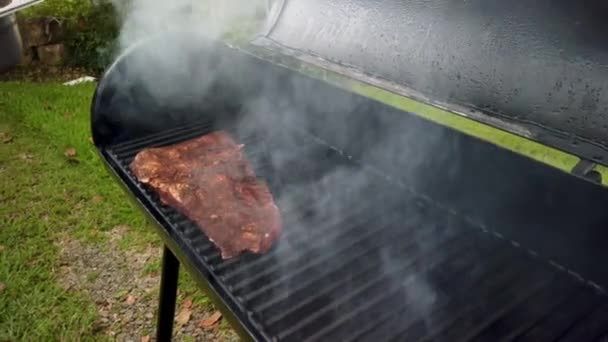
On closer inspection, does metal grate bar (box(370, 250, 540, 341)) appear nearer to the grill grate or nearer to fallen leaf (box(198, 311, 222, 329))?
the grill grate

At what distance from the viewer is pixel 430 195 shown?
79.7 inches

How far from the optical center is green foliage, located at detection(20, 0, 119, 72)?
21.4 feet

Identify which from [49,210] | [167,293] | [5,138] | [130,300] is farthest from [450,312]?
[5,138]

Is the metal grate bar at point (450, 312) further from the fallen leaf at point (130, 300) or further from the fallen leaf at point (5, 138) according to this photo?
the fallen leaf at point (5, 138)

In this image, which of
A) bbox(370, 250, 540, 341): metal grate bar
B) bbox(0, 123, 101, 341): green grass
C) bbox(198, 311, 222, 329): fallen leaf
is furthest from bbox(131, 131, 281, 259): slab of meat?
bbox(0, 123, 101, 341): green grass

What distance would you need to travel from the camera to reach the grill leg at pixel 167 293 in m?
2.02

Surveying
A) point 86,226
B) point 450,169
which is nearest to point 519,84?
point 450,169

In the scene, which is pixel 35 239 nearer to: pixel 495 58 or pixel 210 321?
pixel 210 321

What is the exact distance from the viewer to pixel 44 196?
12.9 ft

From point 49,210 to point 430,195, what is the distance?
3.13 m

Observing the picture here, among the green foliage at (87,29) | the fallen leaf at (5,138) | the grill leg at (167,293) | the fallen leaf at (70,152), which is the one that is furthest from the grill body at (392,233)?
the green foliage at (87,29)

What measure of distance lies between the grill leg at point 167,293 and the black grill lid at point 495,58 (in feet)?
3.36

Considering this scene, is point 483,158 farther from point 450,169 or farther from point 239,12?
point 239,12

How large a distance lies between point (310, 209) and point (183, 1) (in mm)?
3105
